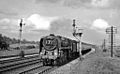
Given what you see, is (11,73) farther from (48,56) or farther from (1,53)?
(1,53)

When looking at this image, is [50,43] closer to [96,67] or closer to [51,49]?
[51,49]

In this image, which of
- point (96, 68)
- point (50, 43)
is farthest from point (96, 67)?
point (50, 43)

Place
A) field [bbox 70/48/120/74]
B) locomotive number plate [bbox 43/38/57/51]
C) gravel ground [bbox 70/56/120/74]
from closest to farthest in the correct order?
gravel ground [bbox 70/56/120/74], field [bbox 70/48/120/74], locomotive number plate [bbox 43/38/57/51]

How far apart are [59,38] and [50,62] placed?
3.04 m

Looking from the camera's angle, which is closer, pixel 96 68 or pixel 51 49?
pixel 96 68

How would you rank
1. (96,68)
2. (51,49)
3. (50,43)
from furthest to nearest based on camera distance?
1. (50,43)
2. (51,49)
3. (96,68)

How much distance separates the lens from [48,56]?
24156 mm

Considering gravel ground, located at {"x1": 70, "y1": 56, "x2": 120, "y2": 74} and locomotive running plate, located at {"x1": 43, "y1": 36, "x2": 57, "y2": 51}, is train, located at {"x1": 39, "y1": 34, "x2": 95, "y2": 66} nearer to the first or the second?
locomotive running plate, located at {"x1": 43, "y1": 36, "x2": 57, "y2": 51}

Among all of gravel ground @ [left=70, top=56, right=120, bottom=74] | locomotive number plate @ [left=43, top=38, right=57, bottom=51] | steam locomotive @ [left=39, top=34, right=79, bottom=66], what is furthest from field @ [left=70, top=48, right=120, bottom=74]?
locomotive number plate @ [left=43, top=38, right=57, bottom=51]

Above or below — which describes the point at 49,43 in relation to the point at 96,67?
above

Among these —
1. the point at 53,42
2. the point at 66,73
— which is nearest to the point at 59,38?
the point at 53,42

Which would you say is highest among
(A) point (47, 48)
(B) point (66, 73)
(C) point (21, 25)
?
(C) point (21, 25)

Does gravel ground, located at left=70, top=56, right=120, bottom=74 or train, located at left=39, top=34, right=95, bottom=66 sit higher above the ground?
train, located at left=39, top=34, right=95, bottom=66

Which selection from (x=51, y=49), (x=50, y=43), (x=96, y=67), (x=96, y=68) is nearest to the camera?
(x=96, y=68)
